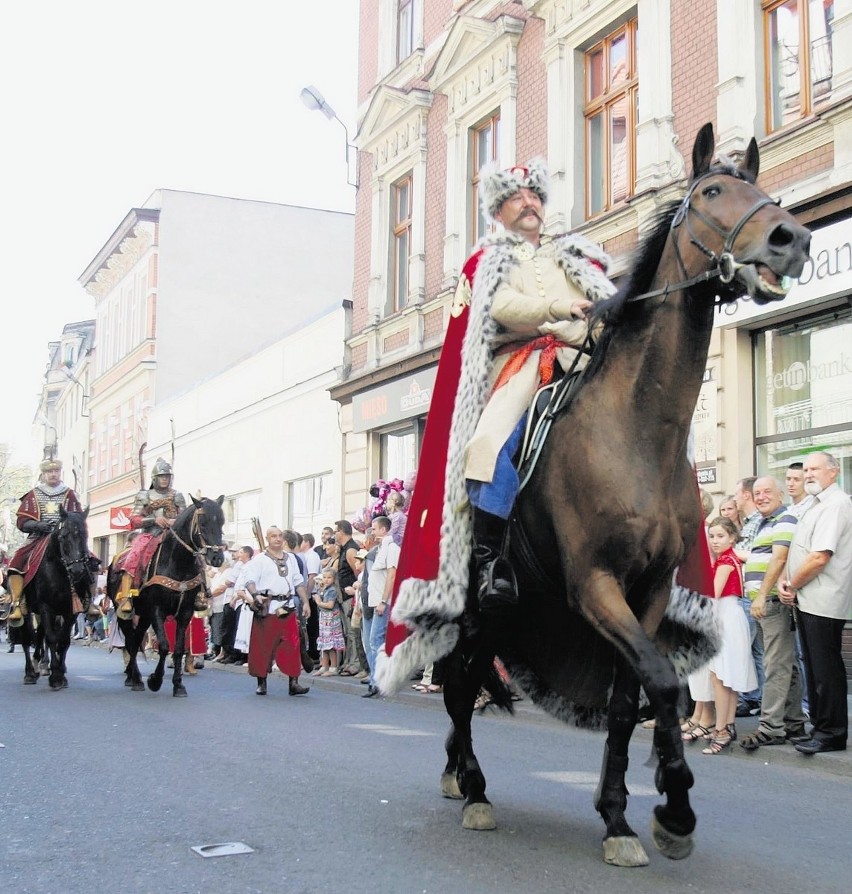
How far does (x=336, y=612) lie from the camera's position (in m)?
15.1

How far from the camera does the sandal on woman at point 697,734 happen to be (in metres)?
8.80

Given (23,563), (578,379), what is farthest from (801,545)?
(23,563)

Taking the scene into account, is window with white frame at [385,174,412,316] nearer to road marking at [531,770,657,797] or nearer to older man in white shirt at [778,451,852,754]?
older man in white shirt at [778,451,852,754]

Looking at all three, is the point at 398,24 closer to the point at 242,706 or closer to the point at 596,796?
the point at 242,706

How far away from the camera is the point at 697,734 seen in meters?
8.81

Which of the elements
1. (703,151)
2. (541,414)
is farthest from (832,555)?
(703,151)

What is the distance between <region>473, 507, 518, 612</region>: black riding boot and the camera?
5.14 meters

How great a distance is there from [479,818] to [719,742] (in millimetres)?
3794

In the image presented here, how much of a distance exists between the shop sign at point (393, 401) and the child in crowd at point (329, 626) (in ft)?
17.6

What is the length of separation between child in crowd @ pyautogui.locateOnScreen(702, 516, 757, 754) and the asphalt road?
1.55 ft

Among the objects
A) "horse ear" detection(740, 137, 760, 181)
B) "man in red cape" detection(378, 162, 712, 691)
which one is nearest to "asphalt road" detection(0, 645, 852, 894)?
"man in red cape" detection(378, 162, 712, 691)

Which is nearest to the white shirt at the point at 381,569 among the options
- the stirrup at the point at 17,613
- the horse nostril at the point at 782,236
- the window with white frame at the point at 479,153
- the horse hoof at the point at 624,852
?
the stirrup at the point at 17,613

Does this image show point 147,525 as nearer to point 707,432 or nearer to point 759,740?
point 707,432

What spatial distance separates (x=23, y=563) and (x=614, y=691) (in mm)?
10463
